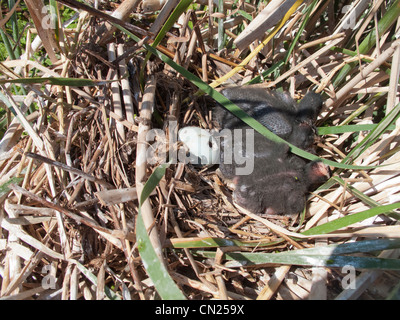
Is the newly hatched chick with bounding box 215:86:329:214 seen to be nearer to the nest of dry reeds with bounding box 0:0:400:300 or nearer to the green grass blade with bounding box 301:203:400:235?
the nest of dry reeds with bounding box 0:0:400:300

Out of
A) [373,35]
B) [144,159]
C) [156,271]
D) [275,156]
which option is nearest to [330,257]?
[275,156]

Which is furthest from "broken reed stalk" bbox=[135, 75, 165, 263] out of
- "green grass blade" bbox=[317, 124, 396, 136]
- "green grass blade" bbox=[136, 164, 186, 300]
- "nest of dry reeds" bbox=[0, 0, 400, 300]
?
"green grass blade" bbox=[317, 124, 396, 136]

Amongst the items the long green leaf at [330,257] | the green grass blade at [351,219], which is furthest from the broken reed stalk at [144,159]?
the green grass blade at [351,219]

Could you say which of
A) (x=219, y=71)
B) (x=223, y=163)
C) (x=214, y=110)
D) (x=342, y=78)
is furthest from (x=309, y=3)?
(x=223, y=163)

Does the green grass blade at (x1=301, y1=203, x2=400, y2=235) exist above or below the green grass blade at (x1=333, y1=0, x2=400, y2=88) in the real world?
below

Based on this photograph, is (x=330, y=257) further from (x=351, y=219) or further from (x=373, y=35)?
(x=373, y=35)
